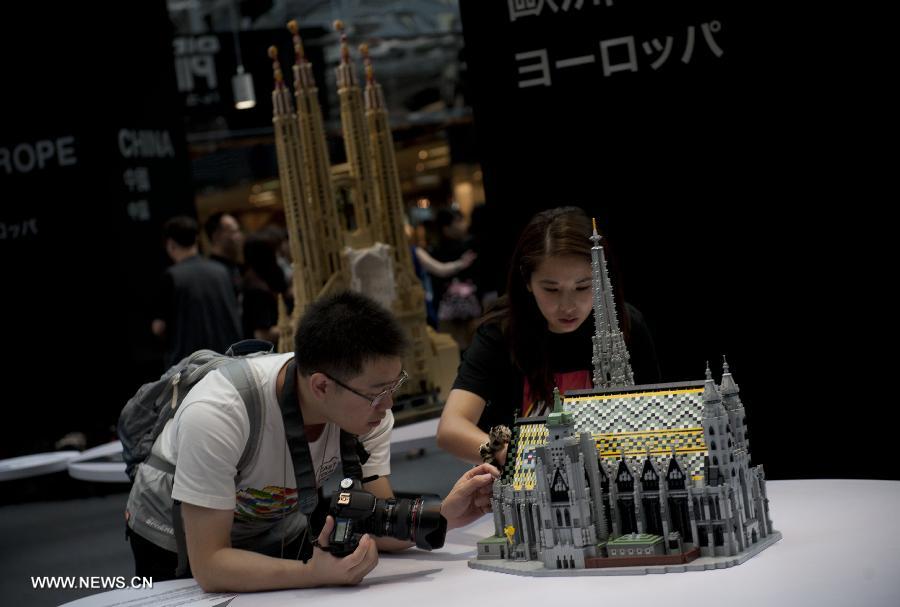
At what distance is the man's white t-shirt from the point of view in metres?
3.20

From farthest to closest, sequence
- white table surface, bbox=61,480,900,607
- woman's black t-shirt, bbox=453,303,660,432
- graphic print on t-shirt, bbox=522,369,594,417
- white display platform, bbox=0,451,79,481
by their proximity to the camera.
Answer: white display platform, bbox=0,451,79,481 < woman's black t-shirt, bbox=453,303,660,432 < graphic print on t-shirt, bbox=522,369,594,417 < white table surface, bbox=61,480,900,607

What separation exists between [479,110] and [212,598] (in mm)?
3102

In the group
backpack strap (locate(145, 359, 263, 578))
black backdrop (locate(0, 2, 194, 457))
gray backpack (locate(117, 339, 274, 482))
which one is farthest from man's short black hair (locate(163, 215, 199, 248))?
backpack strap (locate(145, 359, 263, 578))

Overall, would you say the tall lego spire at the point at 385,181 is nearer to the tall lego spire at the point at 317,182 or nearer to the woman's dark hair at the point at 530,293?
the tall lego spire at the point at 317,182

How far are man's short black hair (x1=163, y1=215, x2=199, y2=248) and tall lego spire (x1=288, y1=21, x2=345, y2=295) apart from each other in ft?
2.80

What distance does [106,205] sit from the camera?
9953mm

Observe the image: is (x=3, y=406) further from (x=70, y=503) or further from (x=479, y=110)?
(x=479, y=110)

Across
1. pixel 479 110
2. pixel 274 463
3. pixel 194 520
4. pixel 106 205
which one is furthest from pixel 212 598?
pixel 106 205

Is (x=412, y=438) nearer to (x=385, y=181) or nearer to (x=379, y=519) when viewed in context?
(x=379, y=519)

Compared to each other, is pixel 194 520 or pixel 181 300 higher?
pixel 181 300

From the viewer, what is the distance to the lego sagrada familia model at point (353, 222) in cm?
841

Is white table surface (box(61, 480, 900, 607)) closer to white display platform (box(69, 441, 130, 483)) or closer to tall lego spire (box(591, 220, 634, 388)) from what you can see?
tall lego spire (box(591, 220, 634, 388))

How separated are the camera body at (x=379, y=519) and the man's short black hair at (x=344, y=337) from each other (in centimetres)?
33

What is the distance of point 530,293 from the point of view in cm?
429
